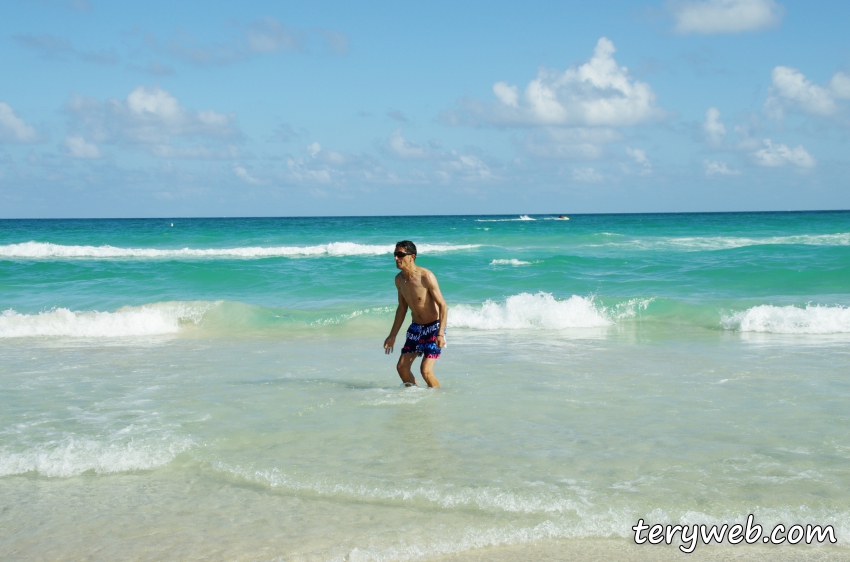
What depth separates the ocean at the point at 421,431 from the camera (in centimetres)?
384

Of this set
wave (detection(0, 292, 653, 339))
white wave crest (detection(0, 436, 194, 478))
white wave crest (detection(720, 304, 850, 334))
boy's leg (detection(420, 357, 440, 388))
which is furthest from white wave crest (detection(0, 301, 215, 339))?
white wave crest (detection(720, 304, 850, 334))

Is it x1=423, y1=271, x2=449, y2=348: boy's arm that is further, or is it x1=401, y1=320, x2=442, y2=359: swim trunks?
x1=401, y1=320, x2=442, y2=359: swim trunks

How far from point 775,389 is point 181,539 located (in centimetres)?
567

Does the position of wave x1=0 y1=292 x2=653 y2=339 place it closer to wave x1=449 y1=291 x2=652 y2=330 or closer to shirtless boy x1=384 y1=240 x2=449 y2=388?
wave x1=449 y1=291 x2=652 y2=330

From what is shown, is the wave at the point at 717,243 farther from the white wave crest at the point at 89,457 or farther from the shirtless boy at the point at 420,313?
the white wave crest at the point at 89,457

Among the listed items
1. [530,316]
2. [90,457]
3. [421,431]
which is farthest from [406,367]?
[530,316]

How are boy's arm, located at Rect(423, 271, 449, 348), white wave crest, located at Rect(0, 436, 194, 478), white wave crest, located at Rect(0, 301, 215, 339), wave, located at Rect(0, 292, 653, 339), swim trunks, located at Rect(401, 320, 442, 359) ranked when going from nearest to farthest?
white wave crest, located at Rect(0, 436, 194, 478)
boy's arm, located at Rect(423, 271, 449, 348)
swim trunks, located at Rect(401, 320, 442, 359)
white wave crest, located at Rect(0, 301, 215, 339)
wave, located at Rect(0, 292, 653, 339)

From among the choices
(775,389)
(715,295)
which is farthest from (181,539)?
(715,295)

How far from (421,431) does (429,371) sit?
1.31 m

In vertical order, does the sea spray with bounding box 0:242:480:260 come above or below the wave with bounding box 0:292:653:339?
above

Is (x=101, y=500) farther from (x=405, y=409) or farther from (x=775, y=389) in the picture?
(x=775, y=389)

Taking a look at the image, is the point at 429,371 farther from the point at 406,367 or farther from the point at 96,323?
the point at 96,323

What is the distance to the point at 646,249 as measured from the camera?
29.6 m

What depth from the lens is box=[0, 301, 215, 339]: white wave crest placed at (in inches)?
446
